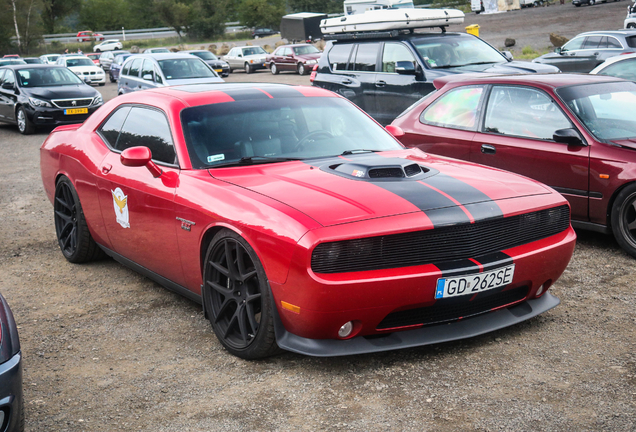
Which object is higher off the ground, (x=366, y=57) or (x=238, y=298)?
(x=366, y=57)

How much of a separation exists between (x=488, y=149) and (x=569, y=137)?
2.69 ft

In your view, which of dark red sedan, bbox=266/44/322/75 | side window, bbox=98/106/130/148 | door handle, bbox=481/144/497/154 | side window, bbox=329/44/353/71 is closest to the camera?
side window, bbox=98/106/130/148

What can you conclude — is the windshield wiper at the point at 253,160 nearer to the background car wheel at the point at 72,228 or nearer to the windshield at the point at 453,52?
the background car wheel at the point at 72,228

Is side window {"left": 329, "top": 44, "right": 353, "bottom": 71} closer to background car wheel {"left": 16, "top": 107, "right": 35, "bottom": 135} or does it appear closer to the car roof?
the car roof

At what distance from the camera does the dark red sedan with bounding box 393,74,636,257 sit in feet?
18.0

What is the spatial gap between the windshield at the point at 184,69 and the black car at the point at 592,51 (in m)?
7.92

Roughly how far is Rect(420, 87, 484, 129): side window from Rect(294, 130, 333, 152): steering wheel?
2416mm

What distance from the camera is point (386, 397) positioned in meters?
3.23

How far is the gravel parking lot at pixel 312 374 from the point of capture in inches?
120

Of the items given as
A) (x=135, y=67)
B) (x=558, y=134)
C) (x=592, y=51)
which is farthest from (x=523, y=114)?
(x=135, y=67)

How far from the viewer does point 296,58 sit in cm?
3247

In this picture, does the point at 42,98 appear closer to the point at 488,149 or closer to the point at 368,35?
the point at 368,35

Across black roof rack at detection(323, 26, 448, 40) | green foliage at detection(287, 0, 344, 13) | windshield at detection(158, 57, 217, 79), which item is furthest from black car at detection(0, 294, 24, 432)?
green foliage at detection(287, 0, 344, 13)

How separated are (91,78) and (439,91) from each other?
31380mm
